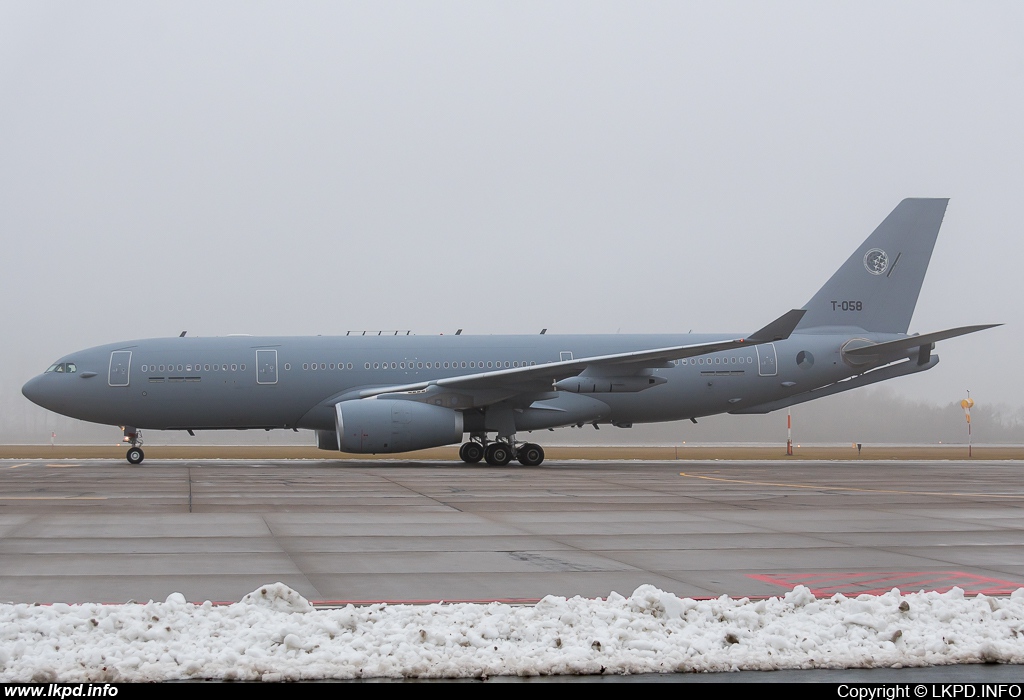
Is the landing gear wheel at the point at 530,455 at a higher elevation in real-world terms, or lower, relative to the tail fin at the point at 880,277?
lower

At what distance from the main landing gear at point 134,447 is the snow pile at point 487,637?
758 inches

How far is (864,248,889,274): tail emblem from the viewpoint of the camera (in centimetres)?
2592

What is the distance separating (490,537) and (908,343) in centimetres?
1795

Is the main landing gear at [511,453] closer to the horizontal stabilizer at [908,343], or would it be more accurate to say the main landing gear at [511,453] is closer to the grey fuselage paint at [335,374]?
the grey fuselage paint at [335,374]

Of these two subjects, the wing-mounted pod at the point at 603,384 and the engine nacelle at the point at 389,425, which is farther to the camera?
the wing-mounted pod at the point at 603,384

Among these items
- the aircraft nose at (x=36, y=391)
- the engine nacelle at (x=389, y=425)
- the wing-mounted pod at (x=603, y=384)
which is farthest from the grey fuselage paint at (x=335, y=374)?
the engine nacelle at (x=389, y=425)

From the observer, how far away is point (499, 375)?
21812 mm

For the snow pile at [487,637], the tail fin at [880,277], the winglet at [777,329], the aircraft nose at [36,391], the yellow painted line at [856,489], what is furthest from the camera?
the tail fin at [880,277]

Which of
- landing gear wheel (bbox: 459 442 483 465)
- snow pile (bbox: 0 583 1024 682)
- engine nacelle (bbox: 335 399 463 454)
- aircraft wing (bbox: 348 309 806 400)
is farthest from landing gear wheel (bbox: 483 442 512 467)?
snow pile (bbox: 0 583 1024 682)

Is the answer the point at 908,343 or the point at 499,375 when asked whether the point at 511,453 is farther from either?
the point at 908,343

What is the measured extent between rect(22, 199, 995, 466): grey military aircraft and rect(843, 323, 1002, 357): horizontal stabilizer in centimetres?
6

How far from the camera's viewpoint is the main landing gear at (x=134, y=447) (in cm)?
2342

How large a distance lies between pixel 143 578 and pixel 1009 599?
585cm
